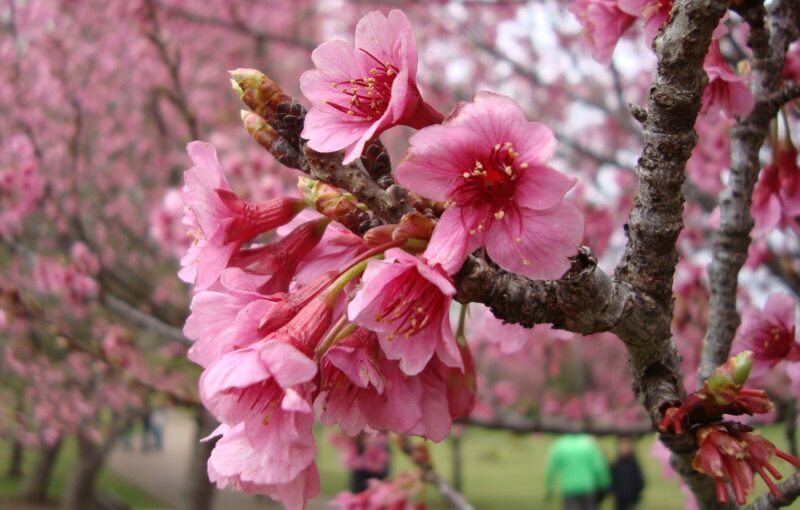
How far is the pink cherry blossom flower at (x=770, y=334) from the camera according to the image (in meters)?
1.51

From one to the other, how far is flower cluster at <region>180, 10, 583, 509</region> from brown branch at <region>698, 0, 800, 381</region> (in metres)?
0.68

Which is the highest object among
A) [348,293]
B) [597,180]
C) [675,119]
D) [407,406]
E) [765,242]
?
[597,180]

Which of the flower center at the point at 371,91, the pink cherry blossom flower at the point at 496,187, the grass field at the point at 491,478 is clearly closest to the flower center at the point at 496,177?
the pink cherry blossom flower at the point at 496,187

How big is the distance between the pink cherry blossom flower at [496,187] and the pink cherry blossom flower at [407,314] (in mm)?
72

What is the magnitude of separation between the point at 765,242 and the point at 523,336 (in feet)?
6.94

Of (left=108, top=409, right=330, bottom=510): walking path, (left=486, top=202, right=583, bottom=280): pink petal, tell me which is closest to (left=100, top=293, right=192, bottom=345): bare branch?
(left=486, top=202, right=583, bottom=280): pink petal

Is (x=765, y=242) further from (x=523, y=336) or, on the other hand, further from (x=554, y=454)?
(x=554, y=454)

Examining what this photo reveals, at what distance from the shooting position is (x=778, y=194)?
5.59 ft

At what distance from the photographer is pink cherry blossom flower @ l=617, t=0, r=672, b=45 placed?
136cm

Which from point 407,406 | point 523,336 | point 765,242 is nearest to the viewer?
point 407,406

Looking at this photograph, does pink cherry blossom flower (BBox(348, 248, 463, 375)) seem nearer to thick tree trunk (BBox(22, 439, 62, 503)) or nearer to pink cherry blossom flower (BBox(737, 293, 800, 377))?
pink cherry blossom flower (BBox(737, 293, 800, 377))

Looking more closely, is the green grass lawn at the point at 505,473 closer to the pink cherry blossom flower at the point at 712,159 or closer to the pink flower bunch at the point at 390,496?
the pink flower bunch at the point at 390,496

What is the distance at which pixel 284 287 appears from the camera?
117cm

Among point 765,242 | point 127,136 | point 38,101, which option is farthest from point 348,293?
point 127,136
